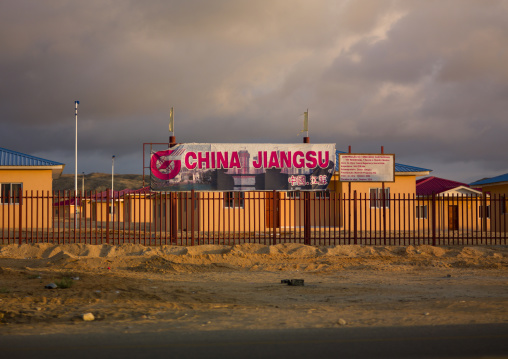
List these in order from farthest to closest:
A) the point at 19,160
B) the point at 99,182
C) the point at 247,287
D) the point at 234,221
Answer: the point at 99,182
the point at 19,160
the point at 234,221
the point at 247,287

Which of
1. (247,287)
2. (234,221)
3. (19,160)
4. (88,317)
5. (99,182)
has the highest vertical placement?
(99,182)

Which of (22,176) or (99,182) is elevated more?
(99,182)

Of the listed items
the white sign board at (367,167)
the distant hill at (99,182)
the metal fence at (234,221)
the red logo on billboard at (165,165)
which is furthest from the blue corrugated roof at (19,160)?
the distant hill at (99,182)

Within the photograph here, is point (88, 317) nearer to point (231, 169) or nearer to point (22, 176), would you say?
point (231, 169)

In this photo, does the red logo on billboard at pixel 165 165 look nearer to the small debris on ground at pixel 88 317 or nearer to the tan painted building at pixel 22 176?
the tan painted building at pixel 22 176

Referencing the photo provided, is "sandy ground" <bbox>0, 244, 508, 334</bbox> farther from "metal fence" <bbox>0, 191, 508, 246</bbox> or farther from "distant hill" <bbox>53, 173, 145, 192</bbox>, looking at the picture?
"distant hill" <bbox>53, 173, 145, 192</bbox>

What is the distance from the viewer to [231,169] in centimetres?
2073

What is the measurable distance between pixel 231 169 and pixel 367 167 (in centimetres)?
591

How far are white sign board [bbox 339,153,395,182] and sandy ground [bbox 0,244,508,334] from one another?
4.66m

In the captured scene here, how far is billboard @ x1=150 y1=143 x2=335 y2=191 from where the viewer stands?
67.8 ft

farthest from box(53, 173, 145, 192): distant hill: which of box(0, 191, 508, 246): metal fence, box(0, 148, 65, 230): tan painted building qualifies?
box(0, 191, 508, 246): metal fence

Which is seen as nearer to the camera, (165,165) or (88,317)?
(88,317)

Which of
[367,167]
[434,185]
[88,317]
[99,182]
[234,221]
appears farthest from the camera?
[99,182]

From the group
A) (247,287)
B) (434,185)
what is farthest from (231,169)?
(434,185)
